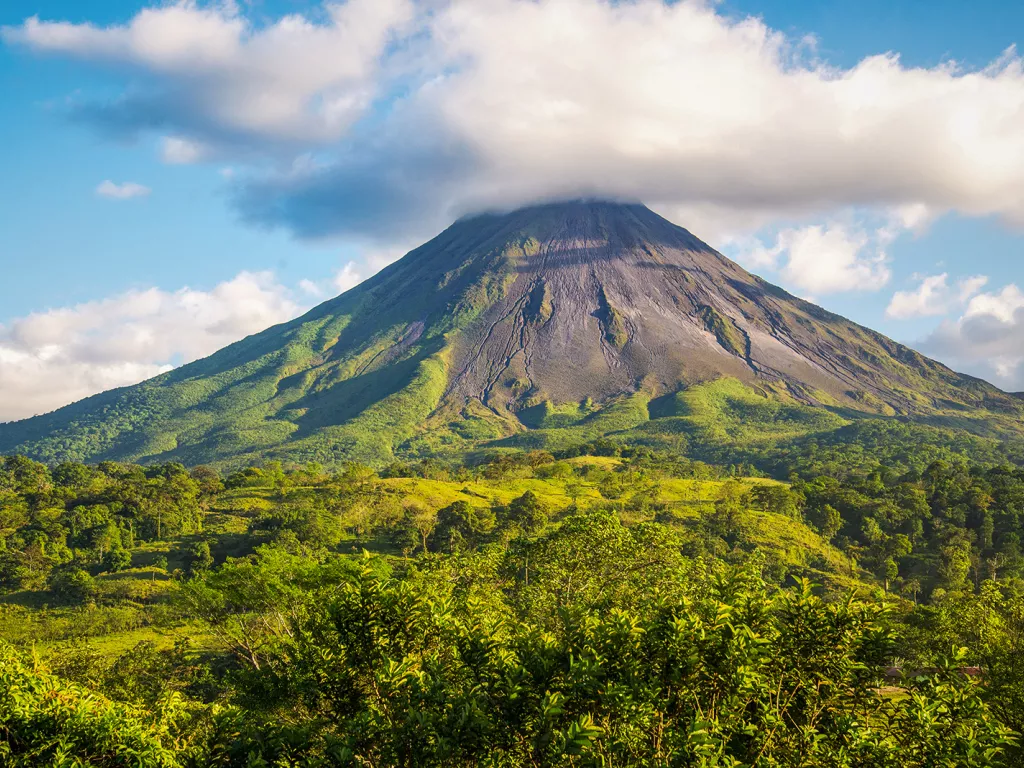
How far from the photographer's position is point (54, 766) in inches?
365

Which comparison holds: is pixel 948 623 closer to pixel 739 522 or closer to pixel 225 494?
pixel 739 522

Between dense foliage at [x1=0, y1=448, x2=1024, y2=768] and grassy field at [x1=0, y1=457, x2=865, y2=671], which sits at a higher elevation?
dense foliage at [x1=0, y1=448, x2=1024, y2=768]

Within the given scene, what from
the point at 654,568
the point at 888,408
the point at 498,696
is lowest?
the point at 888,408

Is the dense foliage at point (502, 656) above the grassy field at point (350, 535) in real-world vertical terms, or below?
above

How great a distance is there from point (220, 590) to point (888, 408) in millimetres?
184275

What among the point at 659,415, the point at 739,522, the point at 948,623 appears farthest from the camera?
the point at 659,415

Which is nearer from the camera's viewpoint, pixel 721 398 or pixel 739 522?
pixel 739 522

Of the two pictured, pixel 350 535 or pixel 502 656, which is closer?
pixel 502 656

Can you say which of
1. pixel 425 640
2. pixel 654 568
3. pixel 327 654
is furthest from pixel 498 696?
pixel 654 568

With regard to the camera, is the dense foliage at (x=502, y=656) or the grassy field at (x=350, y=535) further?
the grassy field at (x=350, y=535)

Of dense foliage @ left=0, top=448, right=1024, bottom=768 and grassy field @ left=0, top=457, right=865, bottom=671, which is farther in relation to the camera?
grassy field @ left=0, top=457, right=865, bottom=671

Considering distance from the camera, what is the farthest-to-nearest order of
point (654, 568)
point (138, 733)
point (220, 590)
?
point (220, 590) → point (654, 568) → point (138, 733)

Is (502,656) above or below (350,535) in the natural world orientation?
above

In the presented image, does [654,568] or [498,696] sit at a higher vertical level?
[498,696]
